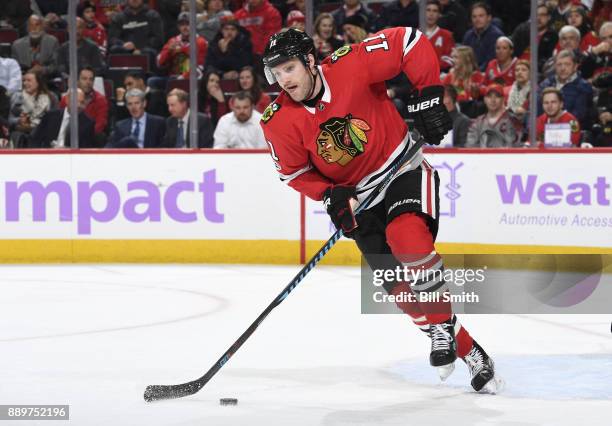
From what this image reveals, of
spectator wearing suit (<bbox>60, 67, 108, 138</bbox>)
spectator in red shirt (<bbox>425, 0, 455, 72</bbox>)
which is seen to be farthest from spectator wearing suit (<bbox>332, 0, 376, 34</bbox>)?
spectator wearing suit (<bbox>60, 67, 108, 138</bbox>)

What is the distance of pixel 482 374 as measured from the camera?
137 inches

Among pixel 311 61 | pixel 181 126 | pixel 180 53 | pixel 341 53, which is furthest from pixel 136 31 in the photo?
pixel 311 61

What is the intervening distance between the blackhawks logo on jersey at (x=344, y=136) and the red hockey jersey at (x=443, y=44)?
156 inches

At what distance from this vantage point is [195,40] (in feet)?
24.6

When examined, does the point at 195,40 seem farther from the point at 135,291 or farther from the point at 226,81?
the point at 135,291

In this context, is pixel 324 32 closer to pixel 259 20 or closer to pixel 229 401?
pixel 259 20

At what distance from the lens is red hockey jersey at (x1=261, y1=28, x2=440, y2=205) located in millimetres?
3539

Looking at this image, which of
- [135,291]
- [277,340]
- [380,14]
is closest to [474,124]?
[380,14]

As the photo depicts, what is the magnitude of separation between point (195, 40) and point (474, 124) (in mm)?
1975

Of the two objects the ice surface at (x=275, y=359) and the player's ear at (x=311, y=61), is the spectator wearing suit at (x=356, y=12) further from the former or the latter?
the player's ear at (x=311, y=61)

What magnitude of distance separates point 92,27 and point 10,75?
69 cm

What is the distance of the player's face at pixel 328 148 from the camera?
355 centimetres

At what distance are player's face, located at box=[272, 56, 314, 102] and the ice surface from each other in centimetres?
97

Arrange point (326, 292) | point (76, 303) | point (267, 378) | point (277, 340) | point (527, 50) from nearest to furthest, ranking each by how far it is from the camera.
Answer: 1. point (267, 378)
2. point (277, 340)
3. point (76, 303)
4. point (326, 292)
5. point (527, 50)
